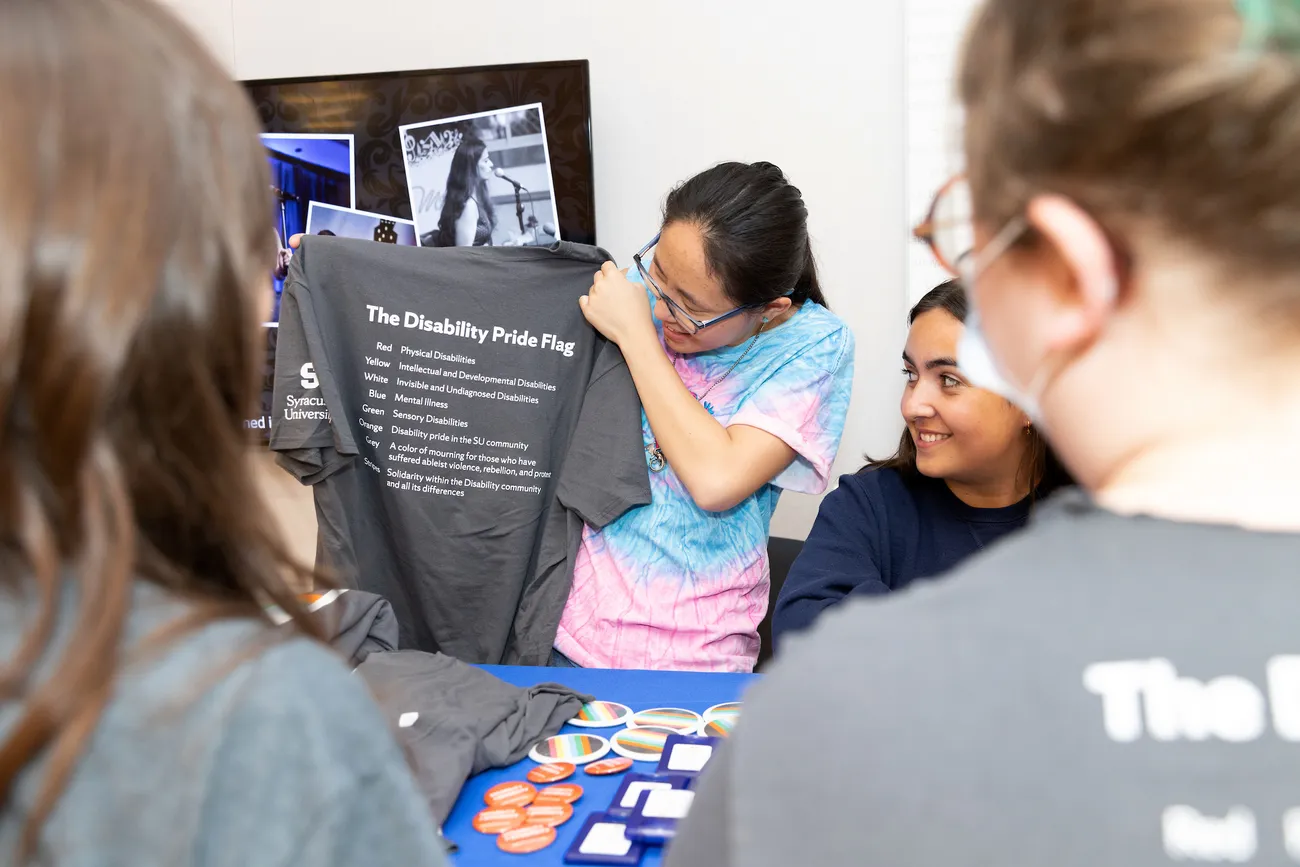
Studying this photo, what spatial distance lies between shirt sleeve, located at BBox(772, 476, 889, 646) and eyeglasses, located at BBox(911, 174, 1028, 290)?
116 cm

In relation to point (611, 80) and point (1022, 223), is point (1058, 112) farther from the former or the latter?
point (611, 80)

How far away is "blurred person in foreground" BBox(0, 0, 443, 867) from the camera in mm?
497

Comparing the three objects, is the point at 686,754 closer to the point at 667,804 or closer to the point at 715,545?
the point at 667,804

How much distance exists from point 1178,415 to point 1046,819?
19 centimetres

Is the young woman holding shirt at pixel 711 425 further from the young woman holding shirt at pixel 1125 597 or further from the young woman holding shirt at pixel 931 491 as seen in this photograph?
the young woman holding shirt at pixel 1125 597

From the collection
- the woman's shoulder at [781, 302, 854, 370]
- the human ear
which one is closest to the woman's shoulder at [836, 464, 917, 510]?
the woman's shoulder at [781, 302, 854, 370]

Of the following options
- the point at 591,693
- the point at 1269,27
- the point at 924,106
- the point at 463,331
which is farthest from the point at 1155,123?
the point at 924,106

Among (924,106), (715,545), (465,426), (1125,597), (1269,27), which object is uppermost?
(924,106)

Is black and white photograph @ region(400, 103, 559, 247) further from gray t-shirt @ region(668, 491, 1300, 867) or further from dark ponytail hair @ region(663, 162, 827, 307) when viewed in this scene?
gray t-shirt @ region(668, 491, 1300, 867)

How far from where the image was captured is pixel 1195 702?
1.43ft

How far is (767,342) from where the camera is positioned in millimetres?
2008

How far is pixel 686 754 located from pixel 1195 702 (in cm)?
95

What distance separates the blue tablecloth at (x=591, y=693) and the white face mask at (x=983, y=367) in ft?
2.44

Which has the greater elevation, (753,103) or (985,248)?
(753,103)
